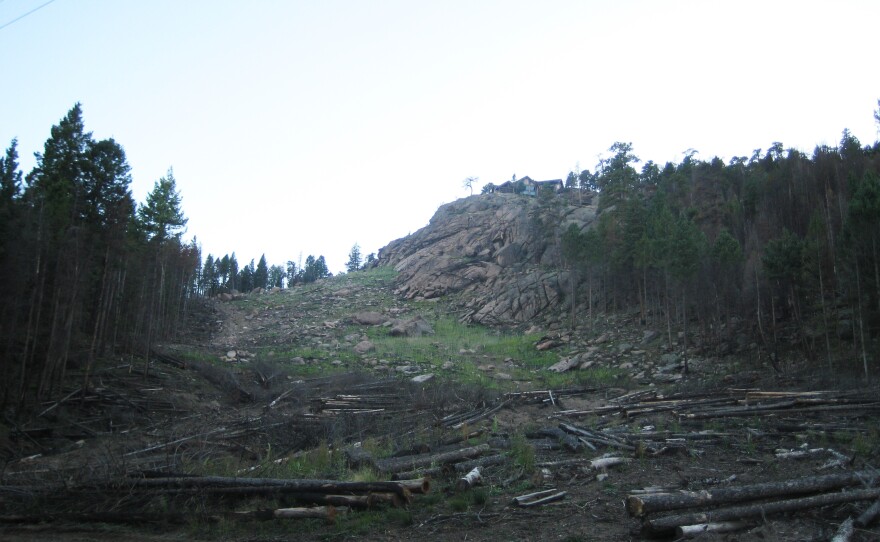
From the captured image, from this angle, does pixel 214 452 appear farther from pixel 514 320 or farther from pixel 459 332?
pixel 514 320

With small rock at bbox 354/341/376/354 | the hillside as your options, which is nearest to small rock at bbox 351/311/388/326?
small rock at bbox 354/341/376/354

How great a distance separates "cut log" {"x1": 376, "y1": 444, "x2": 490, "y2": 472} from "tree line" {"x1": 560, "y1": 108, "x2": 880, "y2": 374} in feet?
68.2

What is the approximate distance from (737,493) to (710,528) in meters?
0.92

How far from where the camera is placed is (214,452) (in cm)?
1280

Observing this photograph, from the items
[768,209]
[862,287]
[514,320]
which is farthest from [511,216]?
[862,287]

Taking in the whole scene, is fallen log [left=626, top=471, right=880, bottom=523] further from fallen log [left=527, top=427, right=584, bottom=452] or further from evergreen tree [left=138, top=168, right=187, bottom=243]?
evergreen tree [left=138, top=168, right=187, bottom=243]

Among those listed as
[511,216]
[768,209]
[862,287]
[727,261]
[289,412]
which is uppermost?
[511,216]

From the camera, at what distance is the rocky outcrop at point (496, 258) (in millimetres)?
51469

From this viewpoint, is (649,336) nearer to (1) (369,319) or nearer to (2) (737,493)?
(1) (369,319)

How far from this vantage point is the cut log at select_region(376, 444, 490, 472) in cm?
1038

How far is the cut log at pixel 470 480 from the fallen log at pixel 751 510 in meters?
3.29

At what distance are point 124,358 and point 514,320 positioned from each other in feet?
107

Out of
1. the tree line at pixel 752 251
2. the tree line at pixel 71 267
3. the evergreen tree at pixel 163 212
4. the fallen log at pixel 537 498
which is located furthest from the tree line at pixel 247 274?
the fallen log at pixel 537 498

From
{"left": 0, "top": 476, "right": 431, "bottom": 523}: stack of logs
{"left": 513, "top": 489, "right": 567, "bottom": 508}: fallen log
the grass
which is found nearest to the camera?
{"left": 0, "top": 476, "right": 431, "bottom": 523}: stack of logs
